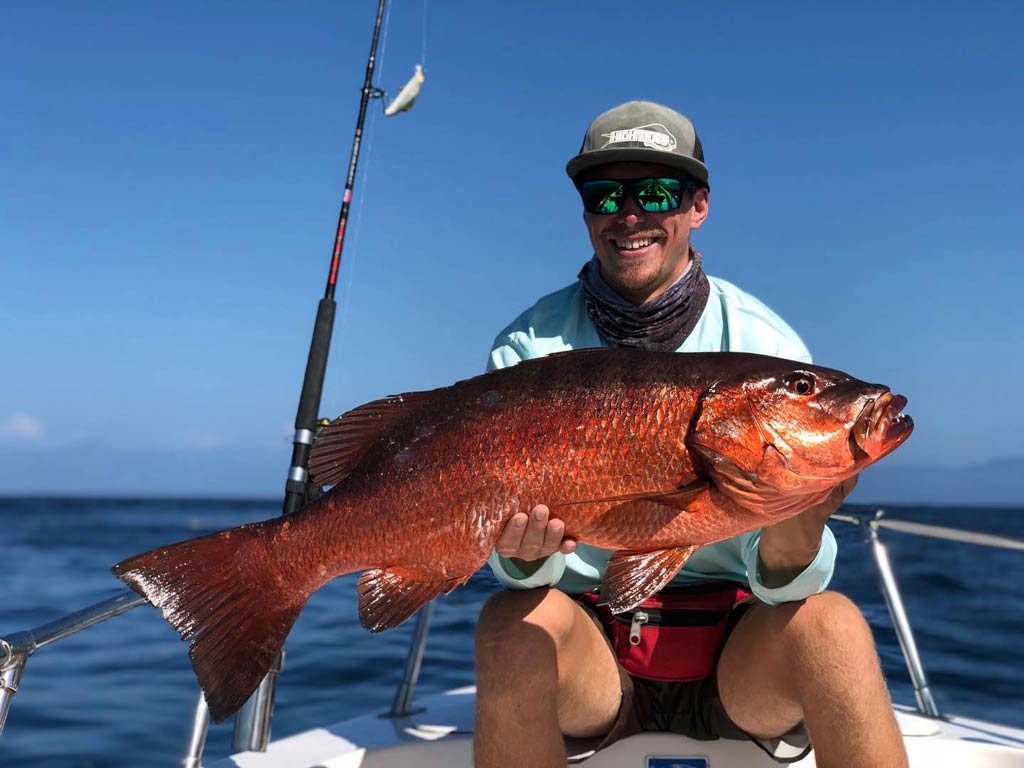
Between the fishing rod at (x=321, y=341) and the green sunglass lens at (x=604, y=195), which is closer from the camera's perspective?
the green sunglass lens at (x=604, y=195)

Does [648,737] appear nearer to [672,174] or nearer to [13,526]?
[672,174]

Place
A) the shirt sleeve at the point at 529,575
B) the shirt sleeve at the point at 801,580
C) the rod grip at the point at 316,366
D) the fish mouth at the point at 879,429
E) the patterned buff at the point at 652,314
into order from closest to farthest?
the fish mouth at the point at 879,429 < the shirt sleeve at the point at 801,580 < the shirt sleeve at the point at 529,575 < the patterned buff at the point at 652,314 < the rod grip at the point at 316,366

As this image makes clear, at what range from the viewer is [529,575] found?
2.82 meters

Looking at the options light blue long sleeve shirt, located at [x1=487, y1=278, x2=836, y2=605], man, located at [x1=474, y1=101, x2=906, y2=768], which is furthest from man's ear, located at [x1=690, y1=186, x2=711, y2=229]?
light blue long sleeve shirt, located at [x1=487, y1=278, x2=836, y2=605]

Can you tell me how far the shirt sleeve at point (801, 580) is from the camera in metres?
2.67

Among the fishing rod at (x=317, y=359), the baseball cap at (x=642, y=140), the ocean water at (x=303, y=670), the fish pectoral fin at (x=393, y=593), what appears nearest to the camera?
A: the fish pectoral fin at (x=393, y=593)

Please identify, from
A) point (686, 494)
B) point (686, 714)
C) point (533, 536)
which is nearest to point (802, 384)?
point (686, 494)

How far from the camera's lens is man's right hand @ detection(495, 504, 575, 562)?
2.30 metres

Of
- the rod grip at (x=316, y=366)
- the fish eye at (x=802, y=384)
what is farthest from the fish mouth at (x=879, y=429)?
the rod grip at (x=316, y=366)

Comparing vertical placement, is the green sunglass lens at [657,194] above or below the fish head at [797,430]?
above

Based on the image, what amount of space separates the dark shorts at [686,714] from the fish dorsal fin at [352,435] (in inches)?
40.3

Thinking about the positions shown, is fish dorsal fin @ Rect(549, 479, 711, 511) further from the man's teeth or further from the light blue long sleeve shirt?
the man's teeth

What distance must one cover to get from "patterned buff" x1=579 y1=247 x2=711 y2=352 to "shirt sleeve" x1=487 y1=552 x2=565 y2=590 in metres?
0.80

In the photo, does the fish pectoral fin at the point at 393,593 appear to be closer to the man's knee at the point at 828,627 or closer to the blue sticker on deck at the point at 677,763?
the man's knee at the point at 828,627
